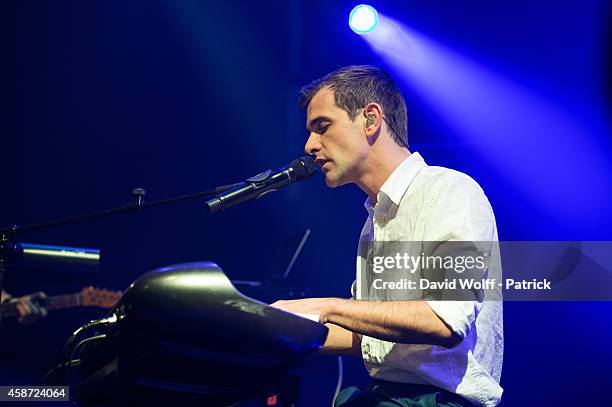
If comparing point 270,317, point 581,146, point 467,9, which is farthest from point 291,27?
point 270,317

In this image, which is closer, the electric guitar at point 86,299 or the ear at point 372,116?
the ear at point 372,116

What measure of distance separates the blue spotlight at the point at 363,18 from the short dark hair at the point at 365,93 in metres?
2.10

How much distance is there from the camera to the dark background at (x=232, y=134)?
12.4 ft

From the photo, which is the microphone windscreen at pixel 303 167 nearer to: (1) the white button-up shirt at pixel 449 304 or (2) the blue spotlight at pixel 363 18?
(1) the white button-up shirt at pixel 449 304

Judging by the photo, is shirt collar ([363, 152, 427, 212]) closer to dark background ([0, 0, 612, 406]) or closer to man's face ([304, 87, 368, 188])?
man's face ([304, 87, 368, 188])

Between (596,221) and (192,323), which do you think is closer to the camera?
(192,323)

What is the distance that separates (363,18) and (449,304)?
321cm

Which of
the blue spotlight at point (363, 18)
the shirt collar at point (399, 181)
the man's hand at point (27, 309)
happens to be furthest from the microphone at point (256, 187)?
the blue spotlight at point (363, 18)

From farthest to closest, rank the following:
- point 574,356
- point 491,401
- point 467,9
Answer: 1. point 467,9
2. point 574,356
3. point 491,401

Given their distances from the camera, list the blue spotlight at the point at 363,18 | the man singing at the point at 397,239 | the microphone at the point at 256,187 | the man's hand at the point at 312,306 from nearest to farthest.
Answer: the man's hand at the point at 312,306 → the man singing at the point at 397,239 → the microphone at the point at 256,187 → the blue spotlight at the point at 363,18

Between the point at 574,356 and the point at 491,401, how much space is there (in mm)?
2155

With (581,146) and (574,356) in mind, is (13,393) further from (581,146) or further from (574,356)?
(581,146)

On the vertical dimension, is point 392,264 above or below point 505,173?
below

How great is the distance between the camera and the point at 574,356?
359 centimetres
